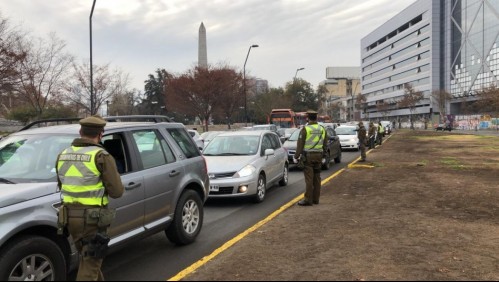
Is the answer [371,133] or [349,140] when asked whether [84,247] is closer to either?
[371,133]

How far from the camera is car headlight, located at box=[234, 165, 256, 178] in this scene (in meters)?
8.90

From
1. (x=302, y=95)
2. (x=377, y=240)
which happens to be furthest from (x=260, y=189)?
(x=302, y=95)

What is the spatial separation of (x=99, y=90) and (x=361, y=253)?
34020mm

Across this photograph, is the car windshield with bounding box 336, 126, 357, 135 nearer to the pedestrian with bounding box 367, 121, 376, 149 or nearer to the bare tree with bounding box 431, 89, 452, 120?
the pedestrian with bounding box 367, 121, 376, 149

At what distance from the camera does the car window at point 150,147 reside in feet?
17.4

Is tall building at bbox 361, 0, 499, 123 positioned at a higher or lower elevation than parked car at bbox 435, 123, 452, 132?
higher

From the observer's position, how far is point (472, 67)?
85.8 m

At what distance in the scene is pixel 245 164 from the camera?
9.14 meters

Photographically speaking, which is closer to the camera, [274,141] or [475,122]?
[274,141]

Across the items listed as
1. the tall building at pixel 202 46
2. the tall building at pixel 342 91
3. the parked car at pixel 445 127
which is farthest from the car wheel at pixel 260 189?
the tall building at pixel 342 91

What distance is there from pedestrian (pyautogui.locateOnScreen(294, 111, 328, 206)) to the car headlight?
99 cm

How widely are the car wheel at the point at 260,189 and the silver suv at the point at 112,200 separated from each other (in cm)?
275

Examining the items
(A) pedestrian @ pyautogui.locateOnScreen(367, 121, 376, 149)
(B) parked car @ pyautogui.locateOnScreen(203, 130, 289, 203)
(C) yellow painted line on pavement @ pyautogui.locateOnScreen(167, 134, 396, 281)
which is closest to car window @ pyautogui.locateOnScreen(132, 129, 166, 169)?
(C) yellow painted line on pavement @ pyautogui.locateOnScreen(167, 134, 396, 281)

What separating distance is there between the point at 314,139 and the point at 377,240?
309cm
